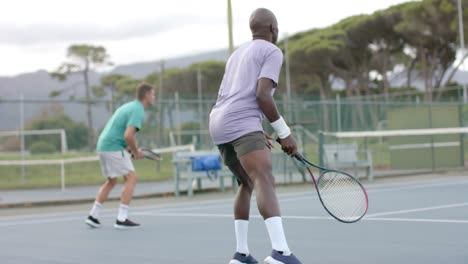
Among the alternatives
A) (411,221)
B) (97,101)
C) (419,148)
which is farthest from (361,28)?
(411,221)

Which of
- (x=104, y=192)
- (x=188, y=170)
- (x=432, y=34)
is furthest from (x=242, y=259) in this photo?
(x=432, y=34)

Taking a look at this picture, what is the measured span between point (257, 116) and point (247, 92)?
0.58 ft

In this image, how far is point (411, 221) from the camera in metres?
8.62

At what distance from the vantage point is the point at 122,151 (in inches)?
384

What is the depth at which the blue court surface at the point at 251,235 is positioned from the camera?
646 cm

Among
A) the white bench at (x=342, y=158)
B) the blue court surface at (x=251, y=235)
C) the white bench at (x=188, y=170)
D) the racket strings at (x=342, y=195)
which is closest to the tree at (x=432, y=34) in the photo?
the white bench at (x=342, y=158)

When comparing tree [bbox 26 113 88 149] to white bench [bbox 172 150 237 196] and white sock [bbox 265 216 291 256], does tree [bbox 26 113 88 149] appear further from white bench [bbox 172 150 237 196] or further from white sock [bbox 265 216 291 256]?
white sock [bbox 265 216 291 256]

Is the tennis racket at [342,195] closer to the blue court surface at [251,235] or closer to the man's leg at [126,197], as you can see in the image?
the blue court surface at [251,235]

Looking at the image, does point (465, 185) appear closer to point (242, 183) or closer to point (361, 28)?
point (242, 183)

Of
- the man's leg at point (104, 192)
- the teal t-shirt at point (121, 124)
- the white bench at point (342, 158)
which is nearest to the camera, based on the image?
the teal t-shirt at point (121, 124)

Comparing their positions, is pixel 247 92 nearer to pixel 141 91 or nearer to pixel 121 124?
pixel 141 91

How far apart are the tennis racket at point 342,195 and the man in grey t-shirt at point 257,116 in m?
0.48

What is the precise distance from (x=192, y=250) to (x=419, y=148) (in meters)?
16.4

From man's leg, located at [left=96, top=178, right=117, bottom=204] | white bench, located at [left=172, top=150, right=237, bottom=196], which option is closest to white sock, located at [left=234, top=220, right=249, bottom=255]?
man's leg, located at [left=96, top=178, right=117, bottom=204]
